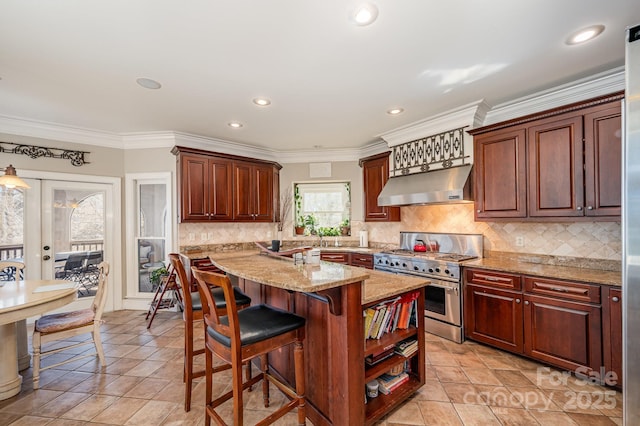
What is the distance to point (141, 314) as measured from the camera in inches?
162

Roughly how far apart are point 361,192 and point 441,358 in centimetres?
298

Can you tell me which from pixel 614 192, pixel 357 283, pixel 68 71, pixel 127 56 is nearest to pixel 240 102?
pixel 127 56

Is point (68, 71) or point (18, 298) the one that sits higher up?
point (68, 71)

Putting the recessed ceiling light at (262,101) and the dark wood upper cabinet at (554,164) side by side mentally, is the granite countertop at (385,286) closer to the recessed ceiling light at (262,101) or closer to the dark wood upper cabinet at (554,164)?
the dark wood upper cabinet at (554,164)

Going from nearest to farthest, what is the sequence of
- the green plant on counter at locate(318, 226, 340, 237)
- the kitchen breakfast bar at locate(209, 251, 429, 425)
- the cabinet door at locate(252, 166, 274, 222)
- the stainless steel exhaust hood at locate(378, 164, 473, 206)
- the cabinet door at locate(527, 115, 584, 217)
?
the kitchen breakfast bar at locate(209, 251, 429, 425), the cabinet door at locate(527, 115, 584, 217), the stainless steel exhaust hood at locate(378, 164, 473, 206), the cabinet door at locate(252, 166, 274, 222), the green plant on counter at locate(318, 226, 340, 237)

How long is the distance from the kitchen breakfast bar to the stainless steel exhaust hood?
5.07ft

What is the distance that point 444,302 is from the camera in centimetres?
321

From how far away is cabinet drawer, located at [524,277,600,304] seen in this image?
2281mm

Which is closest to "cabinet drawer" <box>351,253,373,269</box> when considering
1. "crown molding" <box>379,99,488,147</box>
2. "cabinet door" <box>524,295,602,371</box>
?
"crown molding" <box>379,99,488,147</box>

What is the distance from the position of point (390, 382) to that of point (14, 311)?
2.73 metres

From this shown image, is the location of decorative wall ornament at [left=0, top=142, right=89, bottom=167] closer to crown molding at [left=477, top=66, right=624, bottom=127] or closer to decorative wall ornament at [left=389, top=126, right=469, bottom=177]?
decorative wall ornament at [left=389, top=126, right=469, bottom=177]

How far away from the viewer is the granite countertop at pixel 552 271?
2.30 m

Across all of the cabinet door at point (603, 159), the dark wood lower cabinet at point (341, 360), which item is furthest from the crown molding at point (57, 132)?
the cabinet door at point (603, 159)

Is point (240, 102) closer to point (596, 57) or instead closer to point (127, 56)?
point (127, 56)
